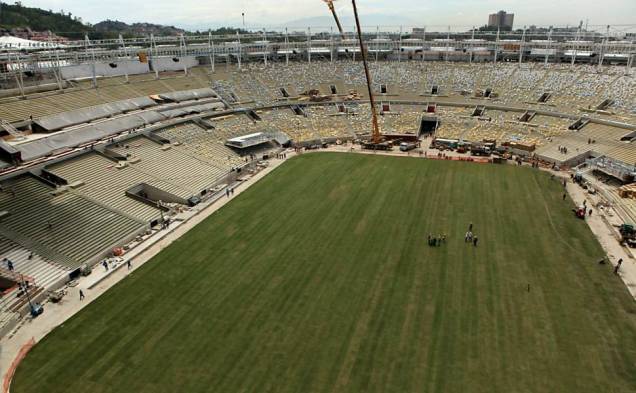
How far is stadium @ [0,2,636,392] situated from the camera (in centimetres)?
2308

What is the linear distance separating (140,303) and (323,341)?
12584 millimetres

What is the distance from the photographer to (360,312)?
26766 mm

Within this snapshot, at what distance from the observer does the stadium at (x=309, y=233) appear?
23.1 meters

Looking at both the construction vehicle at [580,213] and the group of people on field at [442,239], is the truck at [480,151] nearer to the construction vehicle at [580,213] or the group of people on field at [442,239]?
the construction vehicle at [580,213]

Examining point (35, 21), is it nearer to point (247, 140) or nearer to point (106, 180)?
point (247, 140)

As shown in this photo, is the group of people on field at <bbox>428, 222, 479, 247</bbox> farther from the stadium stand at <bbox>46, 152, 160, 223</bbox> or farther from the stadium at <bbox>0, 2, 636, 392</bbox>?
the stadium stand at <bbox>46, 152, 160, 223</bbox>

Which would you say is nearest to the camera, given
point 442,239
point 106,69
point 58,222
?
point 442,239

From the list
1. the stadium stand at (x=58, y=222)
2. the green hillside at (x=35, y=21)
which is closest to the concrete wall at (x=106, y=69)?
the stadium stand at (x=58, y=222)

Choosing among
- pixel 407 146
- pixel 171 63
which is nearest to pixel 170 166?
pixel 407 146

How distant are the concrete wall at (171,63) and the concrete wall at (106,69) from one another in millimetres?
1993

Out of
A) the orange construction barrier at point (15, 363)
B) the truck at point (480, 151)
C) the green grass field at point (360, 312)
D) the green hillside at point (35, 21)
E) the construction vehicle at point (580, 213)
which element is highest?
the green hillside at point (35, 21)

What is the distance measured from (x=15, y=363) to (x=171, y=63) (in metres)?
67.1

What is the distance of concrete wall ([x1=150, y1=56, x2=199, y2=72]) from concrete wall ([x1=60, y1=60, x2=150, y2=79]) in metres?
1.99

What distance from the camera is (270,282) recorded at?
30.2m
